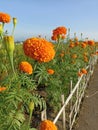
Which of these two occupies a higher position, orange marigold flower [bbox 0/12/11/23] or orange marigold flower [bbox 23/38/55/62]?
orange marigold flower [bbox 0/12/11/23]

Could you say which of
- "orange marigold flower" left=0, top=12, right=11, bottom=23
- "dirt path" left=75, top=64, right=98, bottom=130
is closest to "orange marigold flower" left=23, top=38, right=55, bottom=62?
"orange marigold flower" left=0, top=12, right=11, bottom=23

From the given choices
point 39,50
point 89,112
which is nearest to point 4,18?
point 39,50

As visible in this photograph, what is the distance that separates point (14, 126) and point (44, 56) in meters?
0.90

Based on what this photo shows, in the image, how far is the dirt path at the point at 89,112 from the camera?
641 cm

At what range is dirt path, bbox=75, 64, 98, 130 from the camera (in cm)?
641

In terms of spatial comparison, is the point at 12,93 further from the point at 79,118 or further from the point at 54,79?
the point at 79,118

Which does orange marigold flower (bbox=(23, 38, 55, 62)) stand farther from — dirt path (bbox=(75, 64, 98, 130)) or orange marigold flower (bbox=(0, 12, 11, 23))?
dirt path (bbox=(75, 64, 98, 130))

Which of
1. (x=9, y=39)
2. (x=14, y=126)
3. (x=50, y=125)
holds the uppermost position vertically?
(x=9, y=39)

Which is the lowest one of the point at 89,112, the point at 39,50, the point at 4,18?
the point at 89,112

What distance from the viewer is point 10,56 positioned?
2.06 meters

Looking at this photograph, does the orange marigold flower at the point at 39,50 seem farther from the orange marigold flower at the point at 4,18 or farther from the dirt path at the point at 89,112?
the dirt path at the point at 89,112

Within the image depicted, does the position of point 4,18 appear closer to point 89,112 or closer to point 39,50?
point 39,50

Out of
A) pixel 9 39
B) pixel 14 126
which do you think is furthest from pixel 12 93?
A: pixel 9 39

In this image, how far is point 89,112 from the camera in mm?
7336
